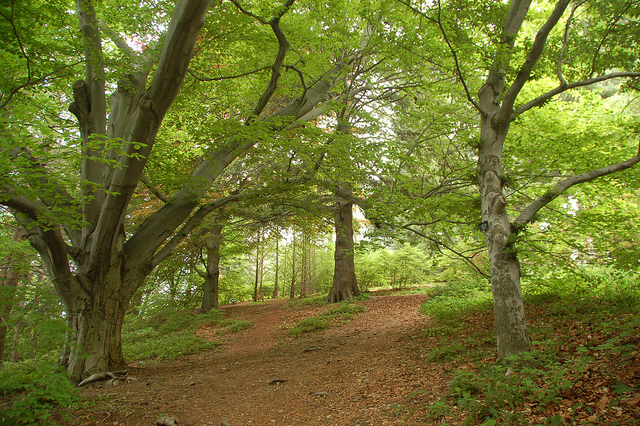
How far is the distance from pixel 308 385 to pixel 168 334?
7.42 metres

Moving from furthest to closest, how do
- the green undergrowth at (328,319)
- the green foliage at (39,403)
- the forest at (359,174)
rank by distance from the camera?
the green undergrowth at (328,319) < the forest at (359,174) < the green foliage at (39,403)

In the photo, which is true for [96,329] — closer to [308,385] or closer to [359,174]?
[308,385]

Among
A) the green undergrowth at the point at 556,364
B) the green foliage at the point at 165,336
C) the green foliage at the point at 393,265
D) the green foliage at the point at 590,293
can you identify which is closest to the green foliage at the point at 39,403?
the green undergrowth at the point at 556,364

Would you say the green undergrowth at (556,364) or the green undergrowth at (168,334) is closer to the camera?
the green undergrowth at (556,364)

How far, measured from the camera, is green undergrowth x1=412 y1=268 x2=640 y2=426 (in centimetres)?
259

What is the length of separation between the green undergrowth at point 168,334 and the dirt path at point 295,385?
2.26 feet

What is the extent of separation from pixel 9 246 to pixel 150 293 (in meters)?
6.27

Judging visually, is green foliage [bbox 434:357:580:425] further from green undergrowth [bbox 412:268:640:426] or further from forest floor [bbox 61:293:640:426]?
forest floor [bbox 61:293:640:426]

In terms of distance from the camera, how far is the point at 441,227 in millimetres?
6191

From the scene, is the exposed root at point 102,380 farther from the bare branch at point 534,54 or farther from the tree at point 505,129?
the bare branch at point 534,54

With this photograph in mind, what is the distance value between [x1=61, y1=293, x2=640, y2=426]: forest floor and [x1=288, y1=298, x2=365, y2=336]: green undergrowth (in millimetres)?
717

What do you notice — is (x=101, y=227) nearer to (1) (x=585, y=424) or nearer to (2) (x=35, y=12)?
(2) (x=35, y=12)

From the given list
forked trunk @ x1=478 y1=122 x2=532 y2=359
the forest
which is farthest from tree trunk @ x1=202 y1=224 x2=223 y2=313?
forked trunk @ x1=478 y1=122 x2=532 y2=359

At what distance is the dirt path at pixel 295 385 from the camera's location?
3.76m
